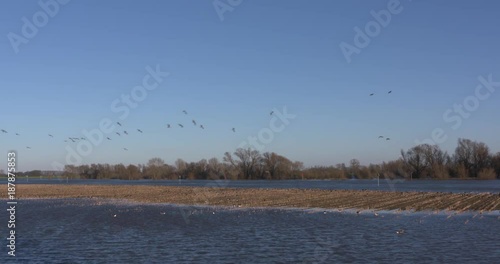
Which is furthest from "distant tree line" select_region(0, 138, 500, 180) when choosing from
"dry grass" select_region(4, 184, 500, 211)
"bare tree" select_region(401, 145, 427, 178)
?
"dry grass" select_region(4, 184, 500, 211)

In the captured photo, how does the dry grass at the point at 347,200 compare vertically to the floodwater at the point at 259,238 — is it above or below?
above

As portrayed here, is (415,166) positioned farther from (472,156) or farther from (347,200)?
(347,200)

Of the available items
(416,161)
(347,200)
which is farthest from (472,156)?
(347,200)

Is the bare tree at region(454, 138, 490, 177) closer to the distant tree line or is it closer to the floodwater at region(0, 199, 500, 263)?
the distant tree line

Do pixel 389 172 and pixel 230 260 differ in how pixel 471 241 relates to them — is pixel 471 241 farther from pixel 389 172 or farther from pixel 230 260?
pixel 389 172

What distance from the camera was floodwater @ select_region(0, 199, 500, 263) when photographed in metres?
19.5

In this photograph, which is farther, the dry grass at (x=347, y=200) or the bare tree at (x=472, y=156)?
the bare tree at (x=472, y=156)

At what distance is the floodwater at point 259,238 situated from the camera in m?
19.5

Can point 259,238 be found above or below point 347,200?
below

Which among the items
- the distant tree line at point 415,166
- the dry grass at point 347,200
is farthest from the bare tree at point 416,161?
the dry grass at point 347,200

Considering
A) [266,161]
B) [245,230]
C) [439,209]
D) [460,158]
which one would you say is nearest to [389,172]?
[460,158]

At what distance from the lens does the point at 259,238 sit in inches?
969

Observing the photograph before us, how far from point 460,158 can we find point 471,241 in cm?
15534

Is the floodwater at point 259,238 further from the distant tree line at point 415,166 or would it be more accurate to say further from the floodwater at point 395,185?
the distant tree line at point 415,166
